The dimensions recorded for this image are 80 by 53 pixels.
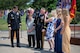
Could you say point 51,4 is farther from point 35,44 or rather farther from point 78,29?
point 35,44

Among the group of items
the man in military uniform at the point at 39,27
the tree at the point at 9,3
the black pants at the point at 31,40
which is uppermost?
the tree at the point at 9,3

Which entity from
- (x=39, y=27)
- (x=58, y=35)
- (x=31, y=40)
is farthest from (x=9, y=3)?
(x=58, y=35)

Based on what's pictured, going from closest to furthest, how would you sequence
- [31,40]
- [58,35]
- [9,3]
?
[58,35], [31,40], [9,3]

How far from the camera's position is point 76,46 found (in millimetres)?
14070

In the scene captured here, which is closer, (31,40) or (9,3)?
(31,40)

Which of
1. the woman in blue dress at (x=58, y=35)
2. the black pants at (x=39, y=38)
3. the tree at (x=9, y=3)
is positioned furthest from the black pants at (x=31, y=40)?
Answer: the tree at (x=9, y=3)

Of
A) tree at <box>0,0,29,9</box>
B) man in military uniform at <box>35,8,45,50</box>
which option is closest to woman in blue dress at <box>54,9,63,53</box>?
man in military uniform at <box>35,8,45,50</box>

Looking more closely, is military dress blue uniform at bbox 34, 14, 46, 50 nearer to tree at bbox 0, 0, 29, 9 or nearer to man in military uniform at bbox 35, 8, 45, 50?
man in military uniform at bbox 35, 8, 45, 50

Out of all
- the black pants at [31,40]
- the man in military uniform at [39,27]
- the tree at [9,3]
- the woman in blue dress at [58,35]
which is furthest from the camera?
the tree at [9,3]

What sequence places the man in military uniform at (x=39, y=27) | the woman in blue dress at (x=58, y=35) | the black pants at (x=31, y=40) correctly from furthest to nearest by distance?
1. the black pants at (x=31, y=40)
2. the man in military uniform at (x=39, y=27)
3. the woman in blue dress at (x=58, y=35)

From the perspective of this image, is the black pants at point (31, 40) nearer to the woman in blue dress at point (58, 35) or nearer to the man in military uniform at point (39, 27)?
the man in military uniform at point (39, 27)

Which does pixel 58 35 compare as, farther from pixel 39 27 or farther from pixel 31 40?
pixel 31 40

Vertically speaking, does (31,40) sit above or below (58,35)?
below

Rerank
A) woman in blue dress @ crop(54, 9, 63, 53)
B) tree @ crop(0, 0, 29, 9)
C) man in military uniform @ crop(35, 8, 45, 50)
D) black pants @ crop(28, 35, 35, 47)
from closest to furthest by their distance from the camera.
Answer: woman in blue dress @ crop(54, 9, 63, 53)
man in military uniform @ crop(35, 8, 45, 50)
black pants @ crop(28, 35, 35, 47)
tree @ crop(0, 0, 29, 9)
